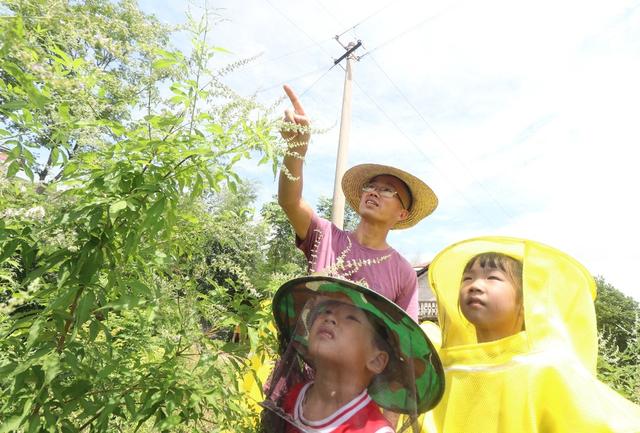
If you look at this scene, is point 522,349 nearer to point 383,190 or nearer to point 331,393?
point 331,393

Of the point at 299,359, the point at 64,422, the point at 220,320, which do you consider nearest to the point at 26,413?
the point at 64,422

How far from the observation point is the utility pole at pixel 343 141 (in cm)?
893

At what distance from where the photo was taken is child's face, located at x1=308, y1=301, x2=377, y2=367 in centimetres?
187

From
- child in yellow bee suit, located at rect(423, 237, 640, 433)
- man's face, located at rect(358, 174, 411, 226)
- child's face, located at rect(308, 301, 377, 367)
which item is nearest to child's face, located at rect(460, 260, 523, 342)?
child in yellow bee suit, located at rect(423, 237, 640, 433)

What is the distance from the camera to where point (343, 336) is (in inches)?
74.2

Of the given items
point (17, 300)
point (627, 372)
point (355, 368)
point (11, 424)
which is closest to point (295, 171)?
point (355, 368)

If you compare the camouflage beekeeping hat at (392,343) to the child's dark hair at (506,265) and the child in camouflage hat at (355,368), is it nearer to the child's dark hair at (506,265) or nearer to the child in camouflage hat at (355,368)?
the child in camouflage hat at (355,368)

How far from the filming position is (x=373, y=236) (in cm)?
304

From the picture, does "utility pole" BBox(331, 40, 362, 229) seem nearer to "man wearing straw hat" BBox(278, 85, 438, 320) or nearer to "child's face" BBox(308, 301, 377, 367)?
"man wearing straw hat" BBox(278, 85, 438, 320)

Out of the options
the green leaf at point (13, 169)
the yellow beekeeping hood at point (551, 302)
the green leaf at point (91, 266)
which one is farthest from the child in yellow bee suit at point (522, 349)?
the green leaf at point (13, 169)

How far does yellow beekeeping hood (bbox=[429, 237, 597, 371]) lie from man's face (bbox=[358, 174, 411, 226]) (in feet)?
2.26

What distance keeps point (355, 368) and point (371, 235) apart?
1.27 meters

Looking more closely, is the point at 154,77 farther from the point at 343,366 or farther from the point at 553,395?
the point at 553,395

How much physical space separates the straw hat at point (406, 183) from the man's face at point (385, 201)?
53 millimetres
